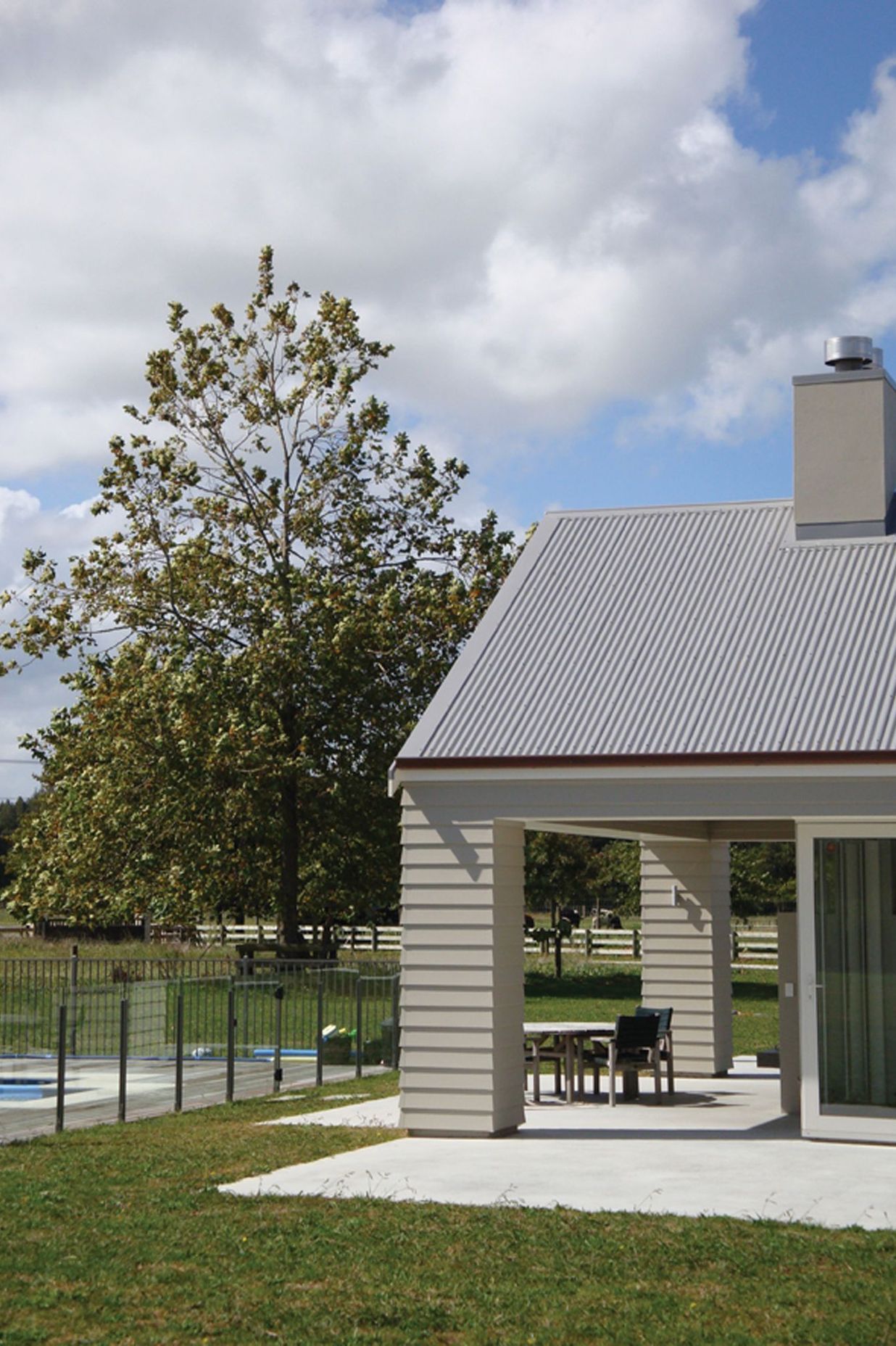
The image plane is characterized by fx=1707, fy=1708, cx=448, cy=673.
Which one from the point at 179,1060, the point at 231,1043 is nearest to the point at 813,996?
the point at 231,1043

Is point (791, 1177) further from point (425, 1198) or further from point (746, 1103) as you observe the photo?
point (746, 1103)

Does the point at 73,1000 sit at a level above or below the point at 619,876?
below

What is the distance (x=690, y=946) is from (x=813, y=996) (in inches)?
253

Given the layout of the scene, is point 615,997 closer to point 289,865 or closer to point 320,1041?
point 289,865

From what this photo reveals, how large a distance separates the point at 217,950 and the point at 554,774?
29996mm

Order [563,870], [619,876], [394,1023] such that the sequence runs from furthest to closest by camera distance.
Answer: [619,876], [563,870], [394,1023]

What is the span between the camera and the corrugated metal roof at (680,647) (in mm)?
14039

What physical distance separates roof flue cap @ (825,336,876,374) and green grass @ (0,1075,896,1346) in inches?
384

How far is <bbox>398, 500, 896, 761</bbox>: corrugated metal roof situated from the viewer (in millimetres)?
14039

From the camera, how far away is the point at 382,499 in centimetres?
3591

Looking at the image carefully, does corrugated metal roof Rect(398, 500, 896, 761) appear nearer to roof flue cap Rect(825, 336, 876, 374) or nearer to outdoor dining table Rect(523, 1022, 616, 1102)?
roof flue cap Rect(825, 336, 876, 374)

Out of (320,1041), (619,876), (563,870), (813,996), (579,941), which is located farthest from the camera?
(579,941)

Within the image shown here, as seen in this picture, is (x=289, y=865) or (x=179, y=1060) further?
(x=289, y=865)

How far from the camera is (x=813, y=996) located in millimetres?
13664
